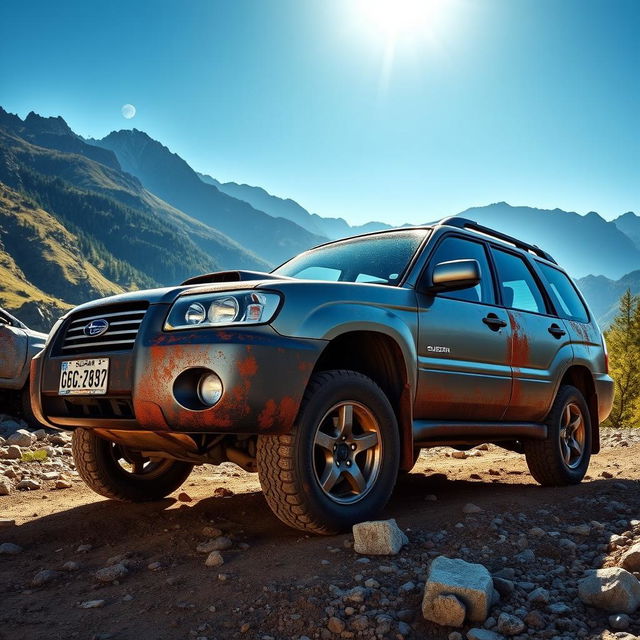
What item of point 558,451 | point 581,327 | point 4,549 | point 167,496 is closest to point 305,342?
point 4,549

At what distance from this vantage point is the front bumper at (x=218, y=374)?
2.78 metres

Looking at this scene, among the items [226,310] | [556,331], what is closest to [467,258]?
[556,331]

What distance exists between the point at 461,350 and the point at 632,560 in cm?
165

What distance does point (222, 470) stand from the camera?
21.6 feet

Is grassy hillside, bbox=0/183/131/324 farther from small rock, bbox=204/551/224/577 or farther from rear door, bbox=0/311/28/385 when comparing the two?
small rock, bbox=204/551/224/577

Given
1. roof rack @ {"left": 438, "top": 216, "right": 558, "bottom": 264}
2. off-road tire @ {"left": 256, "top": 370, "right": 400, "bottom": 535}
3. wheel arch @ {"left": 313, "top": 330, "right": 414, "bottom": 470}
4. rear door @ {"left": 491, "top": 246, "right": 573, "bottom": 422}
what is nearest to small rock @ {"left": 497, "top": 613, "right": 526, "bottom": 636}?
off-road tire @ {"left": 256, "top": 370, "right": 400, "bottom": 535}

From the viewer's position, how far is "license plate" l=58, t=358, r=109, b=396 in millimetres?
3074

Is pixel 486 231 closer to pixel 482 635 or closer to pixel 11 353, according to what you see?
pixel 482 635

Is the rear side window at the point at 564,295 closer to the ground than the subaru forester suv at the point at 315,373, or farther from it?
farther from it

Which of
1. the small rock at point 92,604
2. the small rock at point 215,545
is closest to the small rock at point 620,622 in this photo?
the small rock at point 215,545

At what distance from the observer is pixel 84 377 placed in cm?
320

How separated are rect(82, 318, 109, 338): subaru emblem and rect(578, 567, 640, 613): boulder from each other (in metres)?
2.57

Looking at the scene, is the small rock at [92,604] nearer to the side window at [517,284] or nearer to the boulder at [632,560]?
the boulder at [632,560]

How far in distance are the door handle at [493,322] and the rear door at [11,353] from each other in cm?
674
